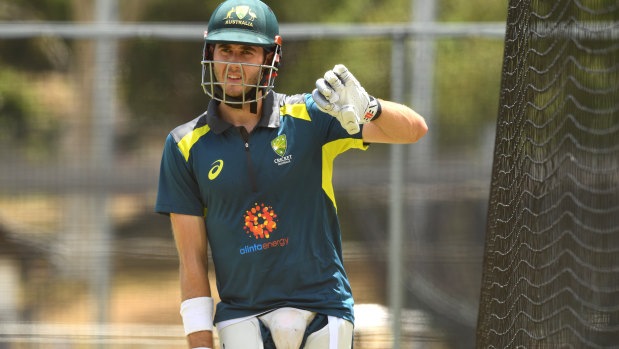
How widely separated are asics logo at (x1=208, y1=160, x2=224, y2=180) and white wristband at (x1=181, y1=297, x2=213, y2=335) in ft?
1.75

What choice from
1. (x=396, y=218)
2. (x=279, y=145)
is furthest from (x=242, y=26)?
(x=396, y=218)

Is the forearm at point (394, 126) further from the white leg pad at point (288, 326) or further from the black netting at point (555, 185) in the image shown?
the white leg pad at point (288, 326)

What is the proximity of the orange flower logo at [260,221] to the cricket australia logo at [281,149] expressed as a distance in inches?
8.0

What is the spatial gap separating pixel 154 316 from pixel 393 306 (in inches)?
71.2

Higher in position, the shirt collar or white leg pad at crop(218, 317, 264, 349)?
the shirt collar

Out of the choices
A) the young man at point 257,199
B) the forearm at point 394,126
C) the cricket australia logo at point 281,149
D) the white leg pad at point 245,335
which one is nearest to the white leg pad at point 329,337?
the young man at point 257,199

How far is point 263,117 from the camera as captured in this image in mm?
3771

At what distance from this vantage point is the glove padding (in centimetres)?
330

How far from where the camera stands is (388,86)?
6410 millimetres

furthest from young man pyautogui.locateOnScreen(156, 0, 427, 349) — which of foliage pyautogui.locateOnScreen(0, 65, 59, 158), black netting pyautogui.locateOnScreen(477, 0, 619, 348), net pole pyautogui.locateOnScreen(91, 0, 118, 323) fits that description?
foliage pyautogui.locateOnScreen(0, 65, 59, 158)

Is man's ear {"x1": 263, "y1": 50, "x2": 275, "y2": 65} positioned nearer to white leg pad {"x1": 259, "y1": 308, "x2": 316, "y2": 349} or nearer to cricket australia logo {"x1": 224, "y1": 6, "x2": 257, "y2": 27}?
cricket australia logo {"x1": 224, "y1": 6, "x2": 257, "y2": 27}

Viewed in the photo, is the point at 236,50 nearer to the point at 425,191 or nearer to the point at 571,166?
the point at 571,166

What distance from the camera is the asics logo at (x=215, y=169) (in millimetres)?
3678

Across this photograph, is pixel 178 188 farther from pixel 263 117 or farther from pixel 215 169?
pixel 263 117
